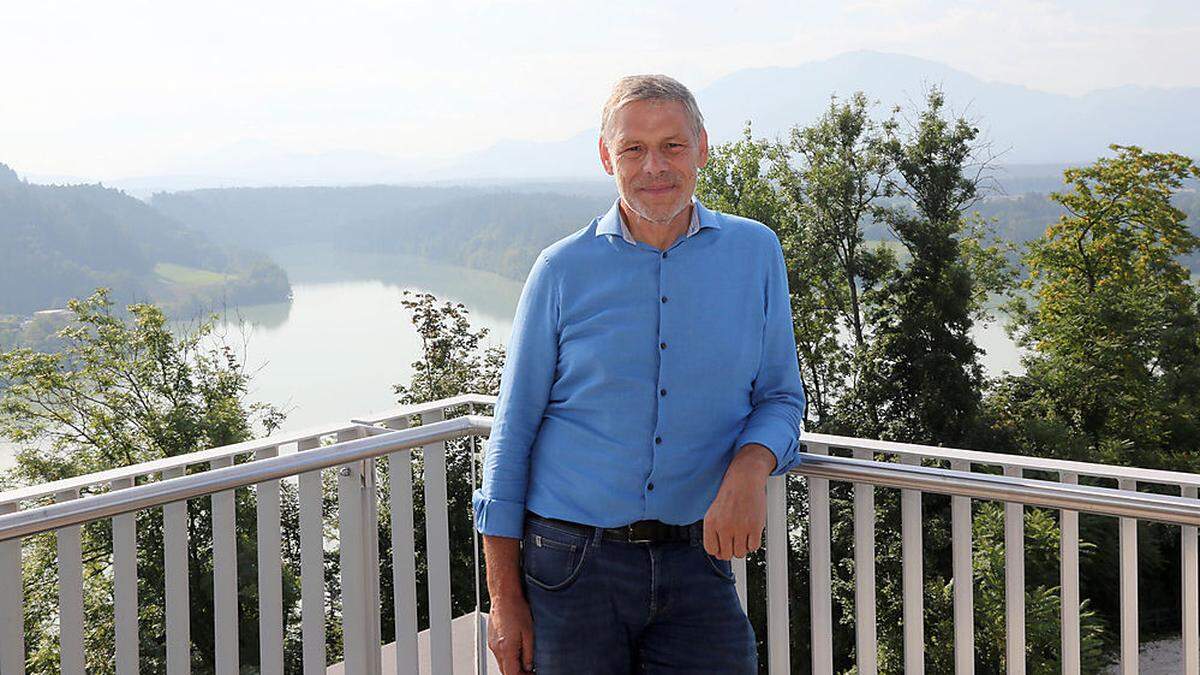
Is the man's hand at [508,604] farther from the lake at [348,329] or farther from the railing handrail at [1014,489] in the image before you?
the lake at [348,329]

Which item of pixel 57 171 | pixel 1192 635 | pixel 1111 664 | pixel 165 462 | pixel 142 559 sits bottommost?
pixel 1111 664

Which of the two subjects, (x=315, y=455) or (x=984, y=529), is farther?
(x=984, y=529)

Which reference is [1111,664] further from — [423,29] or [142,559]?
[423,29]

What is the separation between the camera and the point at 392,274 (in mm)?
29969

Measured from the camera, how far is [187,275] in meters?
26.7

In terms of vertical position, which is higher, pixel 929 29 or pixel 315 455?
pixel 929 29

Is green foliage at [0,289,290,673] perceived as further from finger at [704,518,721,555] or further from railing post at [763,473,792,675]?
finger at [704,518,721,555]

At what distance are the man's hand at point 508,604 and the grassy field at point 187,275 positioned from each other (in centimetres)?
2565

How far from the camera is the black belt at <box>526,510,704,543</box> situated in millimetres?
1787

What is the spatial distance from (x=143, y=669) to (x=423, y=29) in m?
27.4

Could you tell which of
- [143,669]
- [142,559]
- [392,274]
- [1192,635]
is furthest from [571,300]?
[392,274]

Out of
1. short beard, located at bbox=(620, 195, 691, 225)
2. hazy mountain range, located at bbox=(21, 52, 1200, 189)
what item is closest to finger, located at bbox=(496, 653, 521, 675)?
short beard, located at bbox=(620, 195, 691, 225)

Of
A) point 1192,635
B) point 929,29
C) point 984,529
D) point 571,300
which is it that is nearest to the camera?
point 571,300

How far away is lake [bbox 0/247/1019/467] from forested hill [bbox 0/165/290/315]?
1.20 metres
